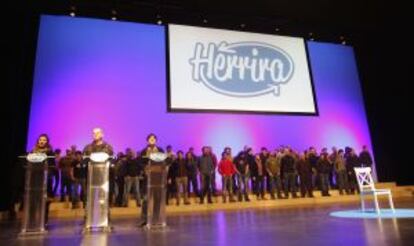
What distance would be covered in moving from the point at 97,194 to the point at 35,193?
2.83ft

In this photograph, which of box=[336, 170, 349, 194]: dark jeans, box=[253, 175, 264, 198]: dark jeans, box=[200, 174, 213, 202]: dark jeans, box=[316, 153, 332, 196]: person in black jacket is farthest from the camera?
box=[336, 170, 349, 194]: dark jeans

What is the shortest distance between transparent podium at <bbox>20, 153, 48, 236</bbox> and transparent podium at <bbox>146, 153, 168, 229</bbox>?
4.63 ft

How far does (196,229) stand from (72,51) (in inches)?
300

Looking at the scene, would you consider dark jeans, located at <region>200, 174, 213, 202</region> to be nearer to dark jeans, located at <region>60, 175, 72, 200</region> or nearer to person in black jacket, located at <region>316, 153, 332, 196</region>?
dark jeans, located at <region>60, 175, 72, 200</region>

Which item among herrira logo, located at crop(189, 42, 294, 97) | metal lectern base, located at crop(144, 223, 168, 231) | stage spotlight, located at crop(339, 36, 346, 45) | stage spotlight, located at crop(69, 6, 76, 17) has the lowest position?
metal lectern base, located at crop(144, 223, 168, 231)

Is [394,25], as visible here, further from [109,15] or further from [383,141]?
[109,15]

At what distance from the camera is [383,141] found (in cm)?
1370

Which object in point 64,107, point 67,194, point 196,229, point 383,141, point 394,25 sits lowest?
point 196,229

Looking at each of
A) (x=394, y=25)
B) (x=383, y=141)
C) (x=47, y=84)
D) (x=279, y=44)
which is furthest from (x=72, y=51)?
(x=383, y=141)

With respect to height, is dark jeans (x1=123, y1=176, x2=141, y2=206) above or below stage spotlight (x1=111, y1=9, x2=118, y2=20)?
below

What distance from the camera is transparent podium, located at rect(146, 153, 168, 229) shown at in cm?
561

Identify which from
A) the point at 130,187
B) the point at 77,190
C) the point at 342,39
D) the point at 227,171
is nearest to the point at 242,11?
the point at 342,39

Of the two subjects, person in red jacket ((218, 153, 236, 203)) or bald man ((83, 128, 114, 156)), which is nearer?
bald man ((83, 128, 114, 156))

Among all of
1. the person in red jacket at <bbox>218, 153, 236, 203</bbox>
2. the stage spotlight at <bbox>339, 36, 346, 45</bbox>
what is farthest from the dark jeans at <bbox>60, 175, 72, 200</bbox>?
the stage spotlight at <bbox>339, 36, 346, 45</bbox>
